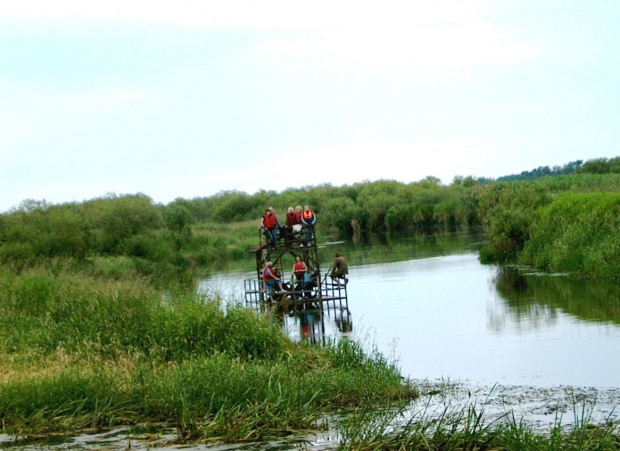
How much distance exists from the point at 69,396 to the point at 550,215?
31252mm

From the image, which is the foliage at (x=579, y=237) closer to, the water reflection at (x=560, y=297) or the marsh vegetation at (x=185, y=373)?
the marsh vegetation at (x=185, y=373)

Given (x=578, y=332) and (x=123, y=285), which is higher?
(x=123, y=285)

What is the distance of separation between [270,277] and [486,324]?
8.31 m

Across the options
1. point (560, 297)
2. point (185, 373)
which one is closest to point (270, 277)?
point (560, 297)

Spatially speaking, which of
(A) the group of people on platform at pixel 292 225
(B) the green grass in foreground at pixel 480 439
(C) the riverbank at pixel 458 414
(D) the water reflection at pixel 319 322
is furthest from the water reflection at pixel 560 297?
(B) the green grass in foreground at pixel 480 439

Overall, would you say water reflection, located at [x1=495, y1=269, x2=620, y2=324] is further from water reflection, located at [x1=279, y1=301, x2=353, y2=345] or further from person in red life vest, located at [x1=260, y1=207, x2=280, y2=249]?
person in red life vest, located at [x1=260, y1=207, x2=280, y2=249]

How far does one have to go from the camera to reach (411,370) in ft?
66.6

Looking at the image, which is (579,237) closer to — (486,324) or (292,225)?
(292,225)

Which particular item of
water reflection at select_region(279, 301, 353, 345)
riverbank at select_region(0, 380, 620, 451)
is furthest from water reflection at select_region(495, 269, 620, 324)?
riverbank at select_region(0, 380, 620, 451)

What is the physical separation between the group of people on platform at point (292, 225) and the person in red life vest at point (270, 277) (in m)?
1.33

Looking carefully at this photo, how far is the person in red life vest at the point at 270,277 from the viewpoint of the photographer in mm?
32500

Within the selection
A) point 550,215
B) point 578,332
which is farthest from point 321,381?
point 550,215

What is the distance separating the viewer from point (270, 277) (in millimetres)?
32625

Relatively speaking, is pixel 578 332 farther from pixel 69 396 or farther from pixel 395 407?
pixel 69 396
